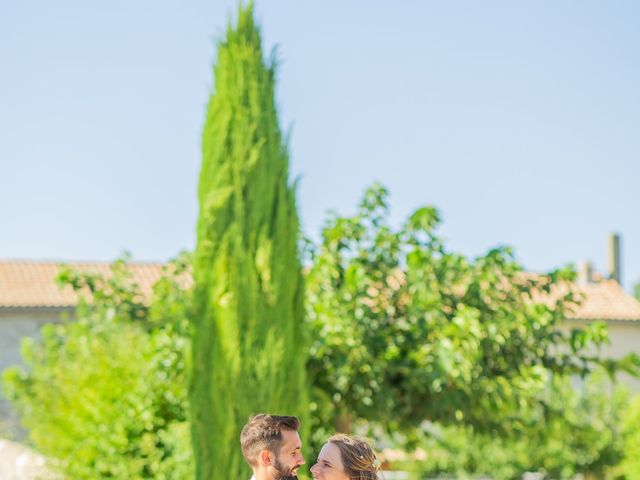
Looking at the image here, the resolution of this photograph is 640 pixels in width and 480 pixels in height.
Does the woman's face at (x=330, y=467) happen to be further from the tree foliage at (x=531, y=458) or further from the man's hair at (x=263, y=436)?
the tree foliage at (x=531, y=458)

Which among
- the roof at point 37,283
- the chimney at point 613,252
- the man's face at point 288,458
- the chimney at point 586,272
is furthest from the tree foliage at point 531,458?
the chimney at point 613,252

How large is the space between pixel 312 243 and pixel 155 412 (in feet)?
7.38

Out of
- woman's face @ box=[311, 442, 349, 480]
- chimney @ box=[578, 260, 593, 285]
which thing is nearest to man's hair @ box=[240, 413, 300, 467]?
woman's face @ box=[311, 442, 349, 480]

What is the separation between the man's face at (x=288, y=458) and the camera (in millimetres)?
3404

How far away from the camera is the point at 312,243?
10.2 meters

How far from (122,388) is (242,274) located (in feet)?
7.88

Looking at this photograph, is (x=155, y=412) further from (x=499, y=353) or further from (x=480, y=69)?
(x=480, y=69)

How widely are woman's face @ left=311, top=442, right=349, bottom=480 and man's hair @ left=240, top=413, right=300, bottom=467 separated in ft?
0.61

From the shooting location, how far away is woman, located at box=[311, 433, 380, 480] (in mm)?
3270

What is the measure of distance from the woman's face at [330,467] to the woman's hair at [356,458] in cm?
1

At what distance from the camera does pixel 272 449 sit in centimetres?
340

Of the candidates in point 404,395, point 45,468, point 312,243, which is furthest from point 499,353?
point 45,468

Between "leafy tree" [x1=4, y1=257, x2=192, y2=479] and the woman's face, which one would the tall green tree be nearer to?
"leafy tree" [x1=4, y1=257, x2=192, y2=479]

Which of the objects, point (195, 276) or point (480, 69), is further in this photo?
point (480, 69)
